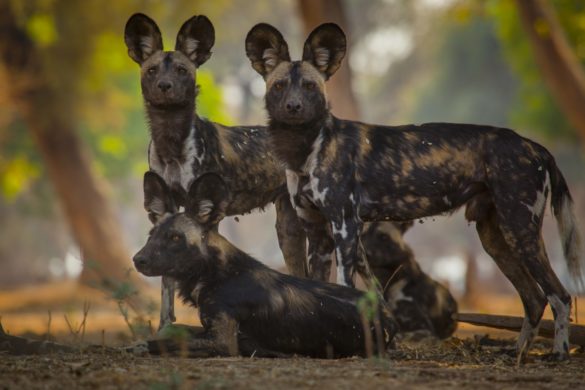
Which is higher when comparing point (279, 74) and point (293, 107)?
point (279, 74)

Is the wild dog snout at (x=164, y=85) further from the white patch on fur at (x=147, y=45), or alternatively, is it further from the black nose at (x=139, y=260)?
the black nose at (x=139, y=260)

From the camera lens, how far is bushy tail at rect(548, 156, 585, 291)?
643cm

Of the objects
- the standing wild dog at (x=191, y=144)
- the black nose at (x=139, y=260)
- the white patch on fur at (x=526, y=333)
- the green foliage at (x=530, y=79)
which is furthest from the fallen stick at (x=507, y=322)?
the green foliage at (x=530, y=79)

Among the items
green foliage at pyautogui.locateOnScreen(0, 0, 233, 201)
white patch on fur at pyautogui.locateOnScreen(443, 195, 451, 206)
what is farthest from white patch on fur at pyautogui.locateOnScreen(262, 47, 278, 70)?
green foliage at pyautogui.locateOnScreen(0, 0, 233, 201)

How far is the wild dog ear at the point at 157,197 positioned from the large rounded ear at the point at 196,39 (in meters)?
1.31

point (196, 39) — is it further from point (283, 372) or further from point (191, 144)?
point (283, 372)

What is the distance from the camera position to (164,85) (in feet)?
22.1

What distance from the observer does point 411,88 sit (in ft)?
167

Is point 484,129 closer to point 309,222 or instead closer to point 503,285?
point 309,222

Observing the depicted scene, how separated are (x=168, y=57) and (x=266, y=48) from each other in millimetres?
671

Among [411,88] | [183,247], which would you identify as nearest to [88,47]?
[183,247]

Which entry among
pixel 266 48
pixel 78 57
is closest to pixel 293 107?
pixel 266 48

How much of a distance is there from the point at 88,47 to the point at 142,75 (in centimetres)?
1379

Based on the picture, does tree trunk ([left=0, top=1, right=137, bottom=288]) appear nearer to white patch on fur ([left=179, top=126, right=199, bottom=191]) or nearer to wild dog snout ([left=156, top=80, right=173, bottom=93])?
white patch on fur ([left=179, top=126, right=199, bottom=191])
